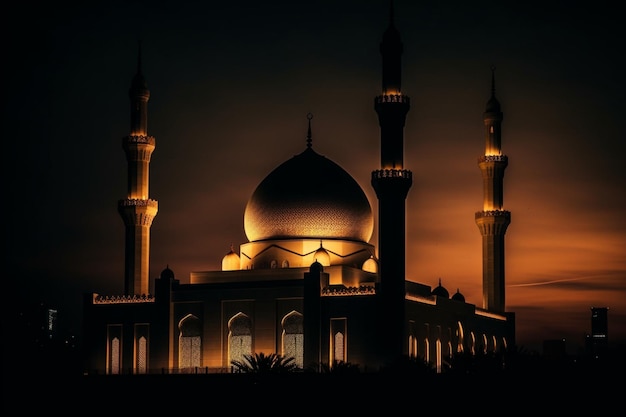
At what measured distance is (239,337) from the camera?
1930 inches

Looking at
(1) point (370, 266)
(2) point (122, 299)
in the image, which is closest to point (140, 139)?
(2) point (122, 299)

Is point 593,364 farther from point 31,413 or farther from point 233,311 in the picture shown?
point 31,413

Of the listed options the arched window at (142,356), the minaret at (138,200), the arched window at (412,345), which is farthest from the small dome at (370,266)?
the arched window at (142,356)

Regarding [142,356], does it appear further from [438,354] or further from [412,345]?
[438,354]

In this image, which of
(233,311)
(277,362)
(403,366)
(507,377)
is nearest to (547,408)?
(507,377)

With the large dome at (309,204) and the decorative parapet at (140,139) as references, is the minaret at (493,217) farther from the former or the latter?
the decorative parapet at (140,139)

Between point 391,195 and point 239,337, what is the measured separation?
6.60 meters

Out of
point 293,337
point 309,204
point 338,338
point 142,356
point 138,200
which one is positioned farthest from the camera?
point 138,200

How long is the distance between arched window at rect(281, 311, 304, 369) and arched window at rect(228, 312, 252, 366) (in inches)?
46.6

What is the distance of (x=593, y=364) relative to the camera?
4403cm

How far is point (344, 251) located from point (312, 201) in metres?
1.95

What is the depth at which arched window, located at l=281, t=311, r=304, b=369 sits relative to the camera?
48031 millimetres

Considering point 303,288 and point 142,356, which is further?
point 142,356

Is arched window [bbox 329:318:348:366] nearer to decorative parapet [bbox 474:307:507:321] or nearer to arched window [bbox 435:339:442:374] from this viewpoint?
arched window [bbox 435:339:442:374]
